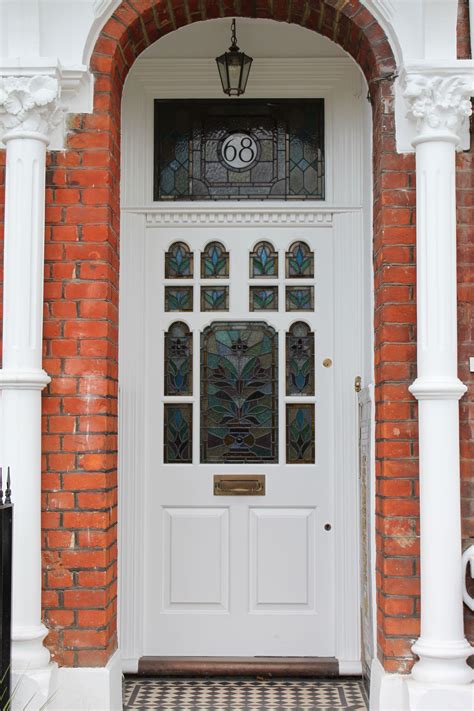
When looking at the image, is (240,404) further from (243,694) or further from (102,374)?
(243,694)

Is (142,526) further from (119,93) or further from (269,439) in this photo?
(119,93)

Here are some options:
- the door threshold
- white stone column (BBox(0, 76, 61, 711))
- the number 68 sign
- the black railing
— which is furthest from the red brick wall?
the number 68 sign

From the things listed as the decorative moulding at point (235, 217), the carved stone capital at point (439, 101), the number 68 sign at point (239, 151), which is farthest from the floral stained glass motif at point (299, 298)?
the carved stone capital at point (439, 101)

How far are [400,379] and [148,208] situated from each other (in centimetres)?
193

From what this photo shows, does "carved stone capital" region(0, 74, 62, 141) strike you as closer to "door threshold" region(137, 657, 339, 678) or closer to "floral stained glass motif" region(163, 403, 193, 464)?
"floral stained glass motif" region(163, 403, 193, 464)

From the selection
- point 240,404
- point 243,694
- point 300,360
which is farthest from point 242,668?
point 300,360

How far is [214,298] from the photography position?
563cm

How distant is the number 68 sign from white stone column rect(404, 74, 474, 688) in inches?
56.2

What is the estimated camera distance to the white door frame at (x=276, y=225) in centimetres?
545

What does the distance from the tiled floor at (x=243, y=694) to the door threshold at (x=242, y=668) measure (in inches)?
1.5

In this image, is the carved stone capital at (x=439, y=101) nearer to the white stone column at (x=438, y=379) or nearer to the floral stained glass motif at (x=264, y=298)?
the white stone column at (x=438, y=379)

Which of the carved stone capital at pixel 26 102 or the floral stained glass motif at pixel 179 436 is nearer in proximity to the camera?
the carved stone capital at pixel 26 102

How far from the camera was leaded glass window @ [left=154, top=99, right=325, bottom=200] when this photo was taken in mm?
5715

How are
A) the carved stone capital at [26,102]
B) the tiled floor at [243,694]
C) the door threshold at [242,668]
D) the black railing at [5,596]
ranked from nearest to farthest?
the black railing at [5,596] → the carved stone capital at [26,102] → the tiled floor at [243,694] → the door threshold at [242,668]
